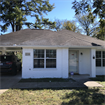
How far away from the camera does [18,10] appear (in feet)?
67.6

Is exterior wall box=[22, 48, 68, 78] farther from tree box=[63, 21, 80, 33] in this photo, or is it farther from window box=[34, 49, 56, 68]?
tree box=[63, 21, 80, 33]

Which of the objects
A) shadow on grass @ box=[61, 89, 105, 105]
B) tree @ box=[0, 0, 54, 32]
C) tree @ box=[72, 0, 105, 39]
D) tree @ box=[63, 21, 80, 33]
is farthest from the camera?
tree @ box=[63, 21, 80, 33]

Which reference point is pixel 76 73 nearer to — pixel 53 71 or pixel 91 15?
pixel 53 71

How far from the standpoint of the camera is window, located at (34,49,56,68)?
9.11m

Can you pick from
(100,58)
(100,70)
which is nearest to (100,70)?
(100,70)

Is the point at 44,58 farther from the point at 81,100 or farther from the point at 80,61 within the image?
the point at 81,100

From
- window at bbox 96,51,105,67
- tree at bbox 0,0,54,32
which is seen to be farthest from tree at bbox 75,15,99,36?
window at bbox 96,51,105,67

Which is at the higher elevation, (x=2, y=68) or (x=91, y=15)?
(x=91, y=15)

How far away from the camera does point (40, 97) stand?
5.06m

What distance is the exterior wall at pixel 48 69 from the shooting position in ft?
29.3

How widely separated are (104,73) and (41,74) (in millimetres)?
6273

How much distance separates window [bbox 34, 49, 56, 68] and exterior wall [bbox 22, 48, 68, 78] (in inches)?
12.0

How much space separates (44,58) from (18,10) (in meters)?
15.2

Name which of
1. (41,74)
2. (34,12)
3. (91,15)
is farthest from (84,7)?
(34,12)
